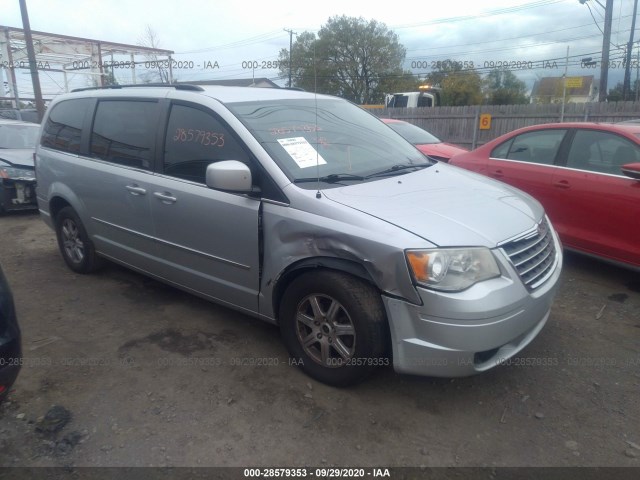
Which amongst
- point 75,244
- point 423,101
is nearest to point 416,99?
point 423,101

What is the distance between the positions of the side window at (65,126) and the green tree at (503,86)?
3157 cm

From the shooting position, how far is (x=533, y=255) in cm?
299

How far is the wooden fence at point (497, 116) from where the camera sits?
43.5ft

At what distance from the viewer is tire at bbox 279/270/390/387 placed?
9.01 ft

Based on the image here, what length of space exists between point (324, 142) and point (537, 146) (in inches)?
119

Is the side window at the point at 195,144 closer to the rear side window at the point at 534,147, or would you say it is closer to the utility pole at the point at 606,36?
the rear side window at the point at 534,147

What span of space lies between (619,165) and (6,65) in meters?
27.7

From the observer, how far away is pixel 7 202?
302 inches

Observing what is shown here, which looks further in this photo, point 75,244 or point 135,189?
point 75,244

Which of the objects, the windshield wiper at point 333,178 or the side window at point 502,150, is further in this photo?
the side window at point 502,150

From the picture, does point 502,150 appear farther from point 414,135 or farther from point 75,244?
point 75,244

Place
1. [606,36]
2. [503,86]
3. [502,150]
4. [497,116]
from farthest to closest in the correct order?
1. [503,86]
2. [606,36]
3. [497,116]
4. [502,150]

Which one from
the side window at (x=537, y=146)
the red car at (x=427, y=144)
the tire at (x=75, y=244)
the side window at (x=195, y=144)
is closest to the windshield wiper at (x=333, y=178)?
the side window at (x=195, y=144)

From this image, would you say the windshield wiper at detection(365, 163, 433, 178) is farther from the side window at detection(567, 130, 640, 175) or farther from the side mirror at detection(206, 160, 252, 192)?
the side window at detection(567, 130, 640, 175)
